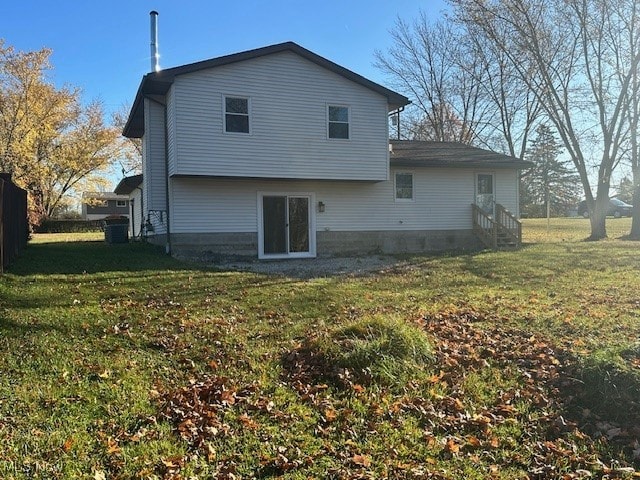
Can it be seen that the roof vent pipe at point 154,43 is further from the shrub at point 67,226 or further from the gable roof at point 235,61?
the shrub at point 67,226

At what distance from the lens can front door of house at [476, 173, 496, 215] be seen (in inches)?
756

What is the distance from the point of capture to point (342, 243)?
1703 cm

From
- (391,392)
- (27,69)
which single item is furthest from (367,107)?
(27,69)


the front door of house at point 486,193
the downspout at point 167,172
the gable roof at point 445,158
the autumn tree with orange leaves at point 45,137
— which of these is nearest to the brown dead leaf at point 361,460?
the downspout at point 167,172

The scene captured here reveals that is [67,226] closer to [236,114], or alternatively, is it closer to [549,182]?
[236,114]

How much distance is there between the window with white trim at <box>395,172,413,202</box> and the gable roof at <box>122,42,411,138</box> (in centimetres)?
247

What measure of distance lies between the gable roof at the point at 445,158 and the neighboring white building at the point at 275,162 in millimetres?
112

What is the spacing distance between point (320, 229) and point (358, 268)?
13.2 feet

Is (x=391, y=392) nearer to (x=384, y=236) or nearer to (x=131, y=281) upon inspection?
(x=131, y=281)

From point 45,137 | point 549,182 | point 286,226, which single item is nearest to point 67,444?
point 286,226

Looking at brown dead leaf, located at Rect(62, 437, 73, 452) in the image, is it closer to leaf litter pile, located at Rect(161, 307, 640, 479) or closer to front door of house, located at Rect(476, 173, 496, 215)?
leaf litter pile, located at Rect(161, 307, 640, 479)

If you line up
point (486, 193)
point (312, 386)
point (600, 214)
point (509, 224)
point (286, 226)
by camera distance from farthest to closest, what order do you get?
1. point (600, 214)
2. point (486, 193)
3. point (509, 224)
4. point (286, 226)
5. point (312, 386)

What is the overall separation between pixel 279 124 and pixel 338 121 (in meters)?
2.03

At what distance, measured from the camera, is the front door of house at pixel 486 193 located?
1920cm
